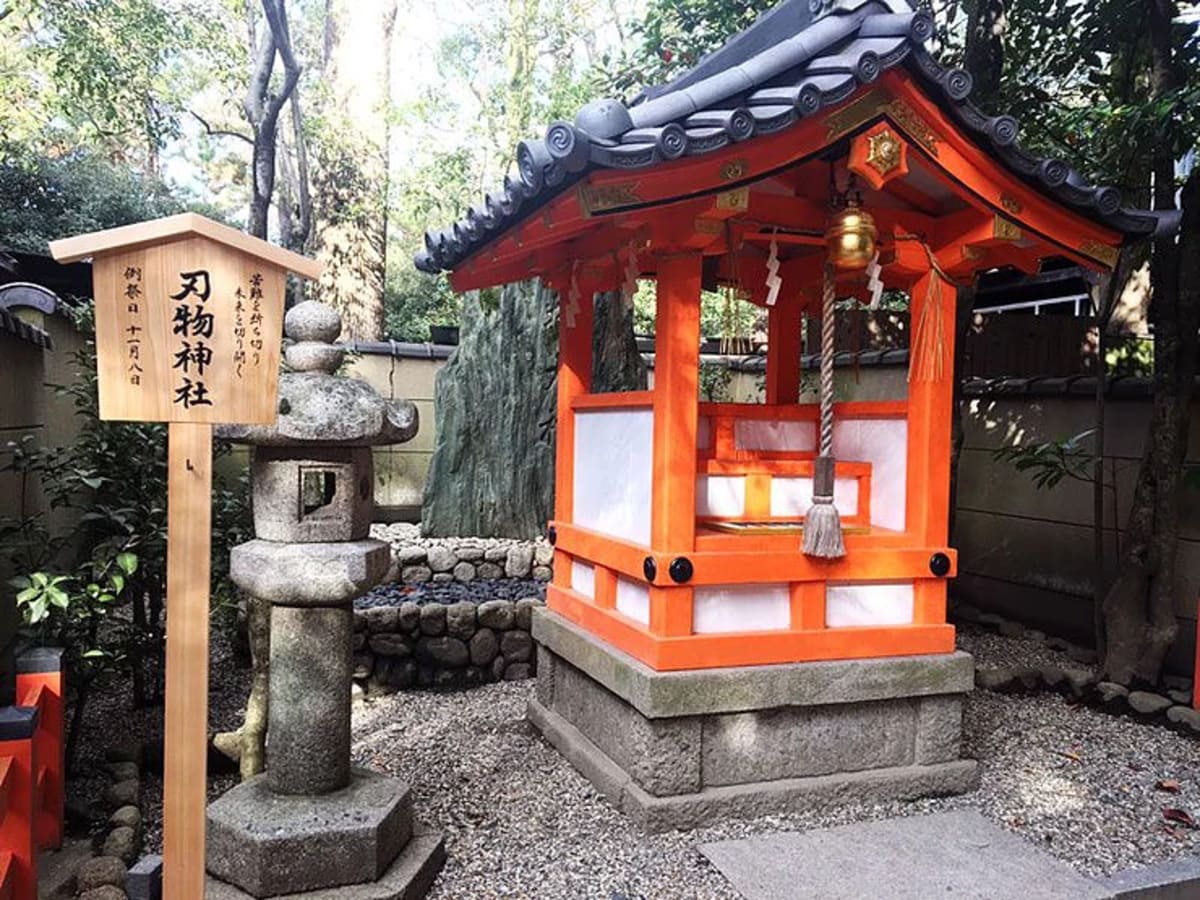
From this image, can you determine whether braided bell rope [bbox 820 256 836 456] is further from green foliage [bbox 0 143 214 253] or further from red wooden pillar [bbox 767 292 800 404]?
green foliage [bbox 0 143 214 253]

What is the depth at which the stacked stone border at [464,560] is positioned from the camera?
754 cm

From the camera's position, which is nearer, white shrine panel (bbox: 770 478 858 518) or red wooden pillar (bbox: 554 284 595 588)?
white shrine panel (bbox: 770 478 858 518)

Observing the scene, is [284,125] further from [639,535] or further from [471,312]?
[639,535]

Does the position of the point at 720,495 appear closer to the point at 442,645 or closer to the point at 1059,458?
the point at 442,645

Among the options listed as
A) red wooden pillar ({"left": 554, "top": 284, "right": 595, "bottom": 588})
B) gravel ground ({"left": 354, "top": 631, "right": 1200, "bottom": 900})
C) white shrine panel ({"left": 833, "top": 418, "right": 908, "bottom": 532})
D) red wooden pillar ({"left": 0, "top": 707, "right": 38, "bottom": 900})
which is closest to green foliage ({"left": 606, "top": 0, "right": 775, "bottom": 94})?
red wooden pillar ({"left": 554, "top": 284, "right": 595, "bottom": 588})

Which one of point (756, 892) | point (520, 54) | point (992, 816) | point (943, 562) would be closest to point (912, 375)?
point (943, 562)

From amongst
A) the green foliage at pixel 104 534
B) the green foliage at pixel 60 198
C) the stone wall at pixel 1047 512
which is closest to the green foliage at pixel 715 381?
the stone wall at pixel 1047 512

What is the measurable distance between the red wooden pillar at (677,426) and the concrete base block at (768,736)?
14.5 inches

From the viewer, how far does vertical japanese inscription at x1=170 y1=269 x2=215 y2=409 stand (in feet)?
8.18

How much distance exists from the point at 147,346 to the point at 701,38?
269 inches

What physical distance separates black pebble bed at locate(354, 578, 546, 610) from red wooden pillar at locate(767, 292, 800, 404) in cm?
282

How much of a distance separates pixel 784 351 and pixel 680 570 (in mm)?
2062

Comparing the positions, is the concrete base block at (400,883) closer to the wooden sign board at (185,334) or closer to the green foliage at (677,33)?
the wooden sign board at (185,334)

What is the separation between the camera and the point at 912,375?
175 inches
